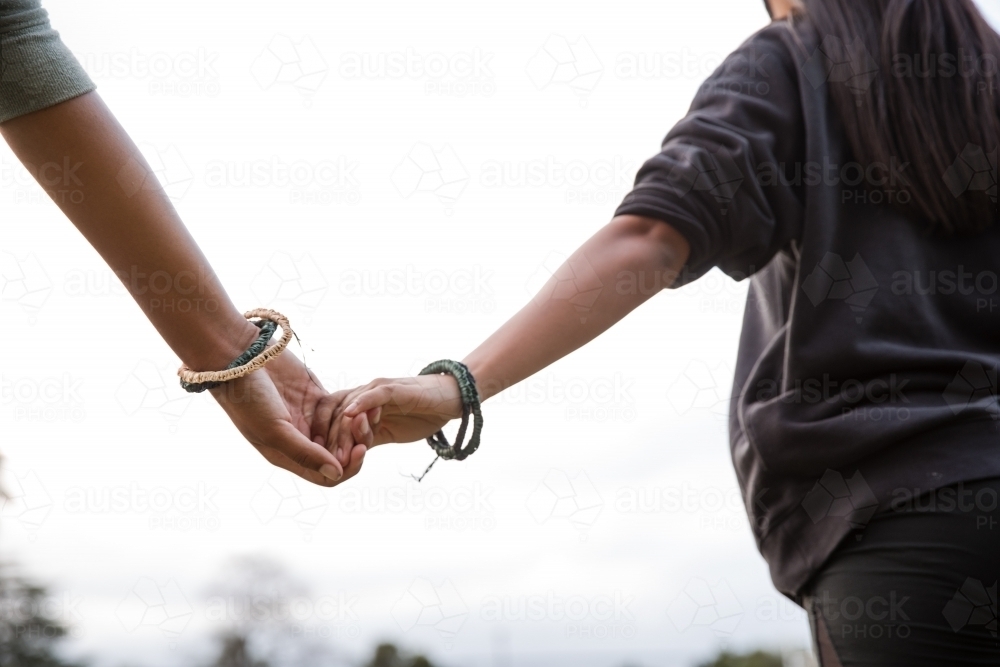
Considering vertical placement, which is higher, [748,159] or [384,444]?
[748,159]

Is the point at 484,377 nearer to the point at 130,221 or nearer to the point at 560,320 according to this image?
the point at 560,320

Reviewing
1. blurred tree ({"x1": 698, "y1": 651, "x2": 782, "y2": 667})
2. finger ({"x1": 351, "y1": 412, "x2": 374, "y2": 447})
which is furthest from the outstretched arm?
blurred tree ({"x1": 698, "y1": 651, "x2": 782, "y2": 667})

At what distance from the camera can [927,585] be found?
107cm

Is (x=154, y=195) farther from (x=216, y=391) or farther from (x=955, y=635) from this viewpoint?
(x=955, y=635)

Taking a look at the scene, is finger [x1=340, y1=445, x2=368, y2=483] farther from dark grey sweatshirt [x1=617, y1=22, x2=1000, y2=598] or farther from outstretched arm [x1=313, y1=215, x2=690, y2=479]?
dark grey sweatshirt [x1=617, y1=22, x2=1000, y2=598]

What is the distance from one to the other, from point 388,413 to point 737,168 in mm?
800

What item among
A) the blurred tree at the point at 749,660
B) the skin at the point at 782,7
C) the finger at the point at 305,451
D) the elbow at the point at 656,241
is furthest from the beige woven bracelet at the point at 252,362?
the blurred tree at the point at 749,660

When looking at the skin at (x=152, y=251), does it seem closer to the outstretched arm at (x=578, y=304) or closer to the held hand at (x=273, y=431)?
the held hand at (x=273, y=431)

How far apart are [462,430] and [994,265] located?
88cm

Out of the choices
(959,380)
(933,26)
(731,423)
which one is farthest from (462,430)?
(933,26)

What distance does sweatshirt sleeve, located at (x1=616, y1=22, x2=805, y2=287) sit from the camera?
4.18 feet

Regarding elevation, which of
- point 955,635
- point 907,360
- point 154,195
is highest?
point 154,195

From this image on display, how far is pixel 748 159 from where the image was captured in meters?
1.27

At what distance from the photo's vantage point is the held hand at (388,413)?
1.56 m
